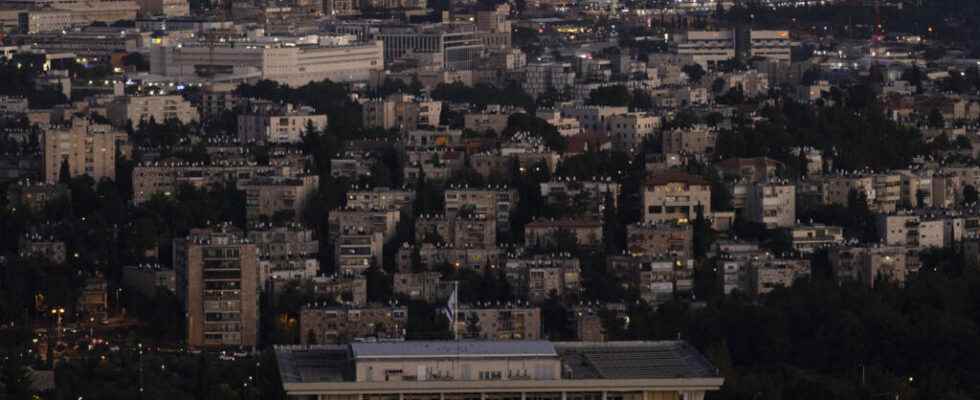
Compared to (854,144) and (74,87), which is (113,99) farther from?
(854,144)

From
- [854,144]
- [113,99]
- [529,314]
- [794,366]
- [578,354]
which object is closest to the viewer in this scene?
[578,354]

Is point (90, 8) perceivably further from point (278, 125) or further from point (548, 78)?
point (278, 125)

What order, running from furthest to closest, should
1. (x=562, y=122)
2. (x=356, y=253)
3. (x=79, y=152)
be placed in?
(x=562, y=122) < (x=79, y=152) < (x=356, y=253)

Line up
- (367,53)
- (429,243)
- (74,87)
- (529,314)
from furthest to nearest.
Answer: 1. (367,53)
2. (74,87)
3. (429,243)
4. (529,314)

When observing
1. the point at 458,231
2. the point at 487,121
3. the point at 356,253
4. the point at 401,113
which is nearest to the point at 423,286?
the point at 356,253

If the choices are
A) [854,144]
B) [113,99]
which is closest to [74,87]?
[113,99]

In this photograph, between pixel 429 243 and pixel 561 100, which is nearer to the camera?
pixel 429 243
